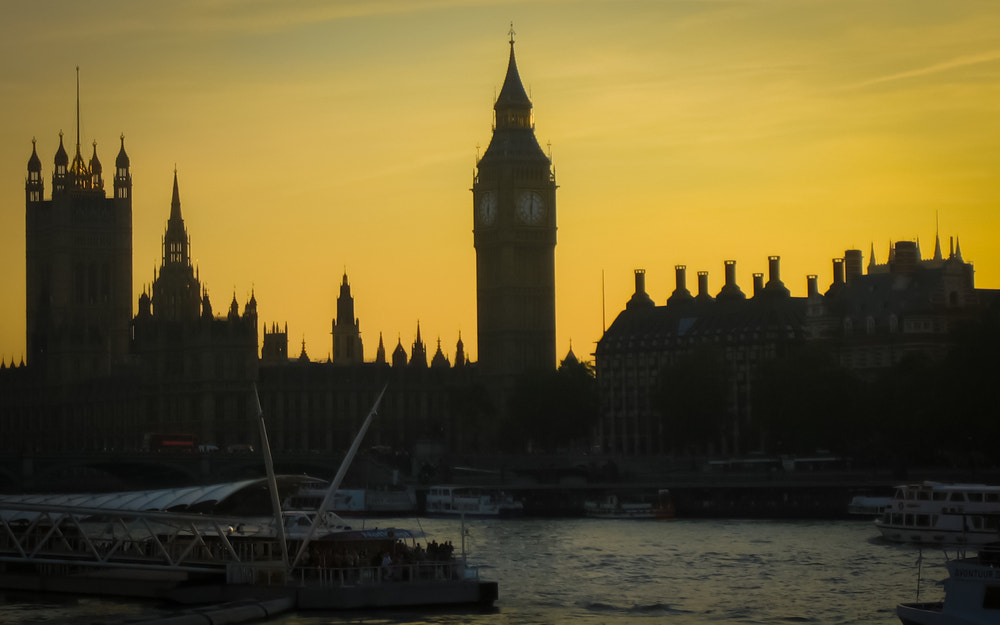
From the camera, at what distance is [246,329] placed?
133625mm

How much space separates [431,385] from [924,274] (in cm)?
4237

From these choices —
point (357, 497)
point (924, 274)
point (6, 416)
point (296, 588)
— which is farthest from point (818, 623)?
point (6, 416)

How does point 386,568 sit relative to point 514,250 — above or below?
below

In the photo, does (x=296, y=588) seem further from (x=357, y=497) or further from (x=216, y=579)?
(x=357, y=497)

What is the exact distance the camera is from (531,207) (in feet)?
452

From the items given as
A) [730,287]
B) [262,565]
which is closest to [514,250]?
[730,287]

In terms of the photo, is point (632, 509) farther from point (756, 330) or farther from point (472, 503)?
point (756, 330)

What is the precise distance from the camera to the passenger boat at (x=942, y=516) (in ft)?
220

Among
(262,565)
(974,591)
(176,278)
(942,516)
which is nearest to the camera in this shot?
(974,591)

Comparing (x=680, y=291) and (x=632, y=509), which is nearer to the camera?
(x=632, y=509)

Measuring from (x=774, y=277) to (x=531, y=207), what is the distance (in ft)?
56.4

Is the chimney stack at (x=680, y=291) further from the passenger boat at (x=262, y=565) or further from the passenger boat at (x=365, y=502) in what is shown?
the passenger boat at (x=262, y=565)

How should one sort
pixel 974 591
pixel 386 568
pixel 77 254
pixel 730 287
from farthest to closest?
pixel 77 254
pixel 730 287
pixel 386 568
pixel 974 591

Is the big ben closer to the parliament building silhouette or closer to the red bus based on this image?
the parliament building silhouette
